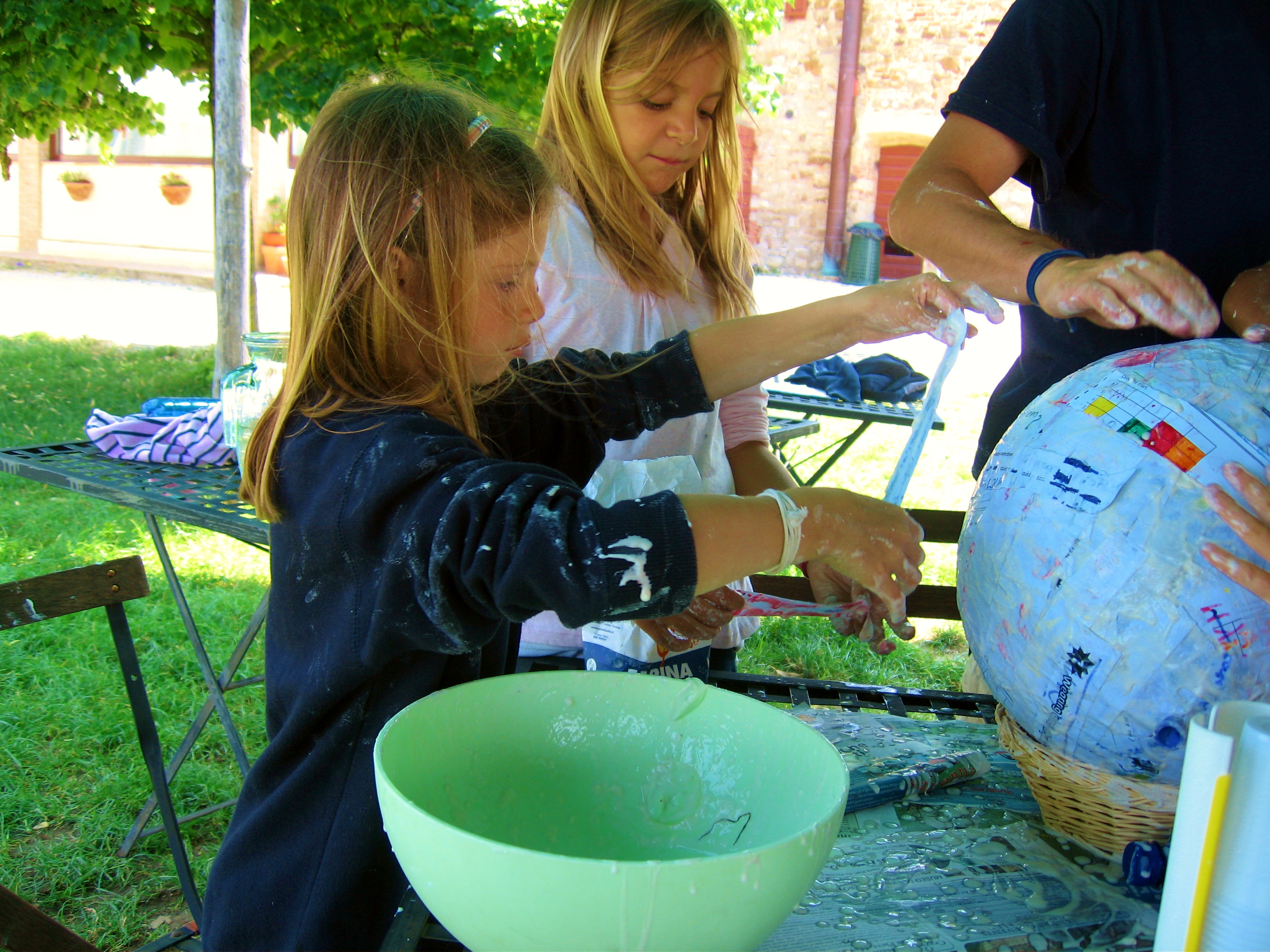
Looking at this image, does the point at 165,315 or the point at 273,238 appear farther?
the point at 273,238

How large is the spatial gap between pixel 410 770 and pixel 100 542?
3757 mm

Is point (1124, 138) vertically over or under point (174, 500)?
over

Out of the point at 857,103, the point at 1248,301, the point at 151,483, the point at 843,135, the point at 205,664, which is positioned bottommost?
the point at 205,664

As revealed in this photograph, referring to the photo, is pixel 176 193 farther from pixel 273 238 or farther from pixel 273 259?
pixel 273 259

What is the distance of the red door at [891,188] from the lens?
13.0 metres

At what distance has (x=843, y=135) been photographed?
1280 centimetres

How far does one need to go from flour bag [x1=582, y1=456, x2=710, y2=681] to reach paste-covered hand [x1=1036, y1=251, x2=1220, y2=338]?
22.9 inches

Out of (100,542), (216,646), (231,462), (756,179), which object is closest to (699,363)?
(231,462)

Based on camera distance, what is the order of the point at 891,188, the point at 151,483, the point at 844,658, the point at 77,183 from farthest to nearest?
the point at 891,188 → the point at 77,183 → the point at 844,658 → the point at 151,483

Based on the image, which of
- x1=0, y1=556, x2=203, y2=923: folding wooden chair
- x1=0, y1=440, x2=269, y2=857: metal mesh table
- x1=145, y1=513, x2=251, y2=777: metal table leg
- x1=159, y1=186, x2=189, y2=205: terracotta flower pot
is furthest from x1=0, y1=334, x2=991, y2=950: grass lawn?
x1=159, y1=186, x2=189, y2=205: terracotta flower pot

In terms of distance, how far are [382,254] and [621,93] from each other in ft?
2.49

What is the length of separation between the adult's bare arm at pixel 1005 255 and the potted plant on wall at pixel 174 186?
39.1ft

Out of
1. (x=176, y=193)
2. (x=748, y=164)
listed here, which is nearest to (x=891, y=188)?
(x=748, y=164)

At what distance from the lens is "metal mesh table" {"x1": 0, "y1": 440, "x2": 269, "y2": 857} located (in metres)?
2.00
